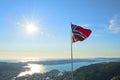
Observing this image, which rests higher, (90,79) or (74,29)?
(74,29)

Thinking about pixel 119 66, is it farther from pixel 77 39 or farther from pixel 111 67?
pixel 77 39

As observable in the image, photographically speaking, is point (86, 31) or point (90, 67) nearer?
point (86, 31)

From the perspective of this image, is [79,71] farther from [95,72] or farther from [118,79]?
[118,79]

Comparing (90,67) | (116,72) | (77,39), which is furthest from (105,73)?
(77,39)

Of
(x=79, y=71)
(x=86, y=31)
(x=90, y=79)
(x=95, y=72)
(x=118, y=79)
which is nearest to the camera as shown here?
(x=86, y=31)

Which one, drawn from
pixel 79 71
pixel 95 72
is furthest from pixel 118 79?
pixel 79 71

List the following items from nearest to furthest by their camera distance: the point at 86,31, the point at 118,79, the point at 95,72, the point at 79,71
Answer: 1. the point at 86,31
2. the point at 118,79
3. the point at 95,72
4. the point at 79,71
